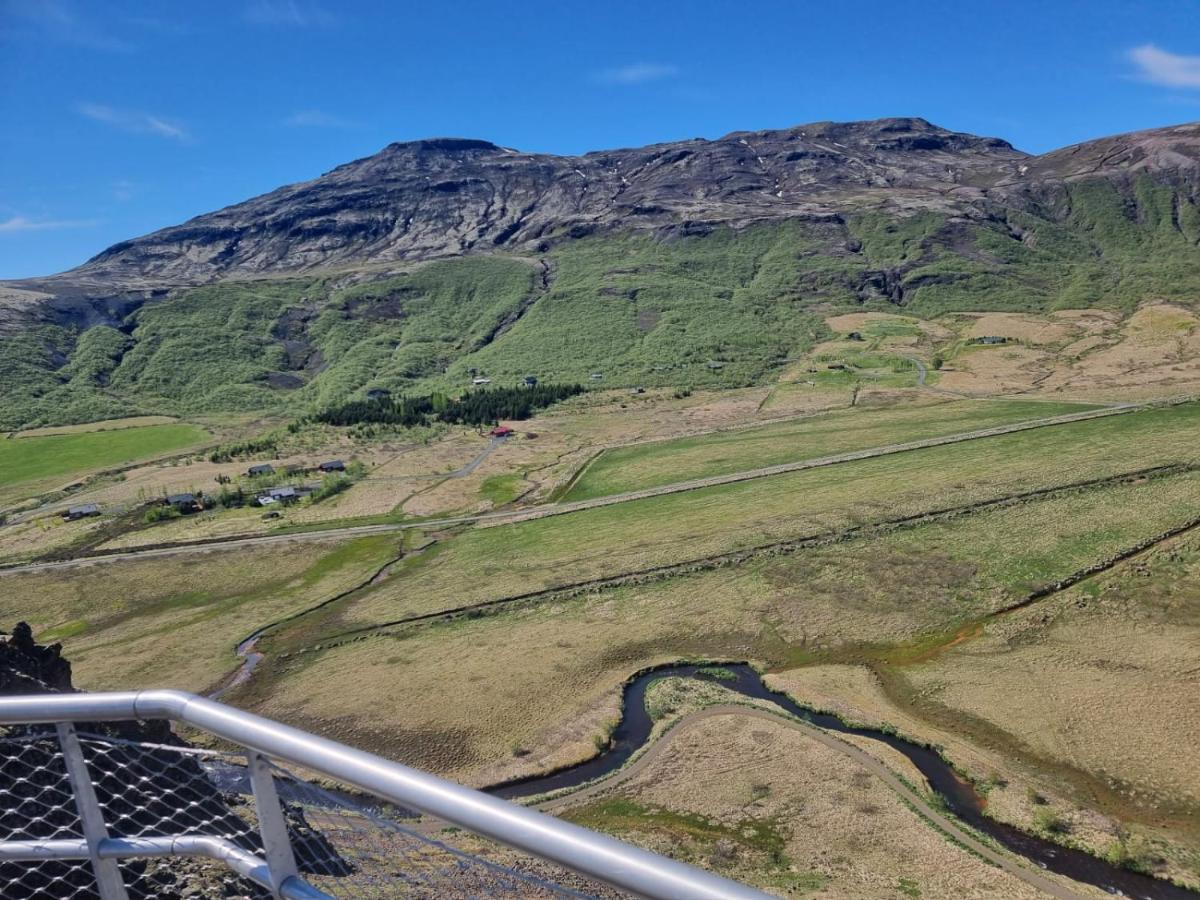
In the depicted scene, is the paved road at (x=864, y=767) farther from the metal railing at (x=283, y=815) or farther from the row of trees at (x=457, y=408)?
the row of trees at (x=457, y=408)

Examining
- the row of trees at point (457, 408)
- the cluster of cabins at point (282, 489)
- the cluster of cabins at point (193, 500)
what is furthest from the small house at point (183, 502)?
the row of trees at point (457, 408)

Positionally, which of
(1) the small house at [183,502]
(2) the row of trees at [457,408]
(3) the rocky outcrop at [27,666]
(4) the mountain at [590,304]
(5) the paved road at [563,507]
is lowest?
(5) the paved road at [563,507]

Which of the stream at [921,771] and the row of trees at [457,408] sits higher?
the row of trees at [457,408]

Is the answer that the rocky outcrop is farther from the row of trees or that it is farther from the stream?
the row of trees

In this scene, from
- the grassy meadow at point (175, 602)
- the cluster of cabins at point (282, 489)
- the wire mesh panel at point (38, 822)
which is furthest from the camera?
the cluster of cabins at point (282, 489)

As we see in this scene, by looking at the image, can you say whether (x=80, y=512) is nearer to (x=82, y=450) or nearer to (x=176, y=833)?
(x=82, y=450)

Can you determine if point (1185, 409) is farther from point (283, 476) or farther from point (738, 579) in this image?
point (283, 476)

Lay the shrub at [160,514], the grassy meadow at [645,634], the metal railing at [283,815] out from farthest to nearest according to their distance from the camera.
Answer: the shrub at [160,514]
the grassy meadow at [645,634]
the metal railing at [283,815]
